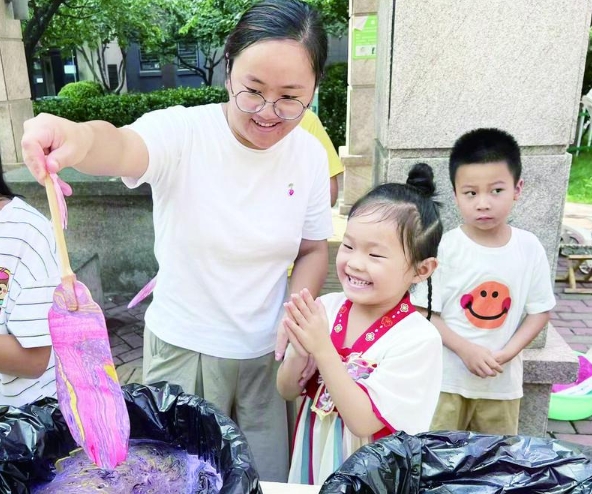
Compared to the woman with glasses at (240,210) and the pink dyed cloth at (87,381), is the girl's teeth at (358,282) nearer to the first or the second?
the woman with glasses at (240,210)

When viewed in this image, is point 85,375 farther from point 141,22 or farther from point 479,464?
point 141,22

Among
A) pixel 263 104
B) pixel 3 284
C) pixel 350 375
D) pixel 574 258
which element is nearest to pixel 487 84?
pixel 263 104

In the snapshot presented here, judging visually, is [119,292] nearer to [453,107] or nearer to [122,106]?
[453,107]

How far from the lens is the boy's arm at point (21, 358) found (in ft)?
4.45

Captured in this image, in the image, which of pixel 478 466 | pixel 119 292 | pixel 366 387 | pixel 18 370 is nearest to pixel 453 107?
pixel 366 387

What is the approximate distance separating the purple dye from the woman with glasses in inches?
14.7

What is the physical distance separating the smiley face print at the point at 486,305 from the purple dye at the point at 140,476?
1187 mm

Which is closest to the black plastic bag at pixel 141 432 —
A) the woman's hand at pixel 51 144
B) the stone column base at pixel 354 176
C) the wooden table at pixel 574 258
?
the woman's hand at pixel 51 144

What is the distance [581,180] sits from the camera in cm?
873

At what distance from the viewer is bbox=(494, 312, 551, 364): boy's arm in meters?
1.89

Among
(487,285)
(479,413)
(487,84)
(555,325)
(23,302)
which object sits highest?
(487,84)

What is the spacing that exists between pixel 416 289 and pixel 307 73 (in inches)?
37.3

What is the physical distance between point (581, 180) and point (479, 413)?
25.9 ft

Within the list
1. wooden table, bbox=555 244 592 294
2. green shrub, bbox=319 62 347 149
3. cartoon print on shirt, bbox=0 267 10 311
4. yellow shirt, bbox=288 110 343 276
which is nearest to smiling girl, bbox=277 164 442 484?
cartoon print on shirt, bbox=0 267 10 311
